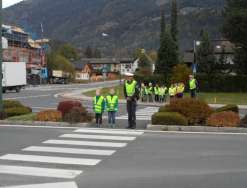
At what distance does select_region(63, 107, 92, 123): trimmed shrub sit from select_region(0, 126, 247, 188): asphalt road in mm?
2038

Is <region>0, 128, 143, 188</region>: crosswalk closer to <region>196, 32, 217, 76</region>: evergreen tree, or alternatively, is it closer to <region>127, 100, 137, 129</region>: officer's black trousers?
<region>127, 100, 137, 129</region>: officer's black trousers

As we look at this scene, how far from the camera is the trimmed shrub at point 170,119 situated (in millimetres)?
16869

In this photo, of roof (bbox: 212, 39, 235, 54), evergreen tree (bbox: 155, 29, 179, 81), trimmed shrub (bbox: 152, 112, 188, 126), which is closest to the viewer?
trimmed shrub (bbox: 152, 112, 188, 126)

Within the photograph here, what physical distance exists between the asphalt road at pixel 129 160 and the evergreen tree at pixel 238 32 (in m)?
47.9

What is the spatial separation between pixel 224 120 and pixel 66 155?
20.8ft

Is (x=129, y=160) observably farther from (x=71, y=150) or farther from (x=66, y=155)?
(x=71, y=150)

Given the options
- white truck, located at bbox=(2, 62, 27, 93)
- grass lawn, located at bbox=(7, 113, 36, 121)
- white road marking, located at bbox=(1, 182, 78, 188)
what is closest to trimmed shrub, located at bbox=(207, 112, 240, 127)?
grass lawn, located at bbox=(7, 113, 36, 121)

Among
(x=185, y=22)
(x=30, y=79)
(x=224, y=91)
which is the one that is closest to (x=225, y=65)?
(x=224, y=91)

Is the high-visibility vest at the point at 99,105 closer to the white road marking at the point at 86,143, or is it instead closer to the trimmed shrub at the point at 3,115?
the trimmed shrub at the point at 3,115

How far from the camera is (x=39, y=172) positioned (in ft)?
33.7

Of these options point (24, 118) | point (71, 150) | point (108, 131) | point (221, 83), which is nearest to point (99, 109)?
point (108, 131)

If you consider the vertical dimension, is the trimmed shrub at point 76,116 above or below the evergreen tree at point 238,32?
below

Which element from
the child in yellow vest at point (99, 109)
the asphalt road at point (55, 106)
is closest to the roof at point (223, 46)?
the asphalt road at point (55, 106)

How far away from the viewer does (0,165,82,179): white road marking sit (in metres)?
10.0
